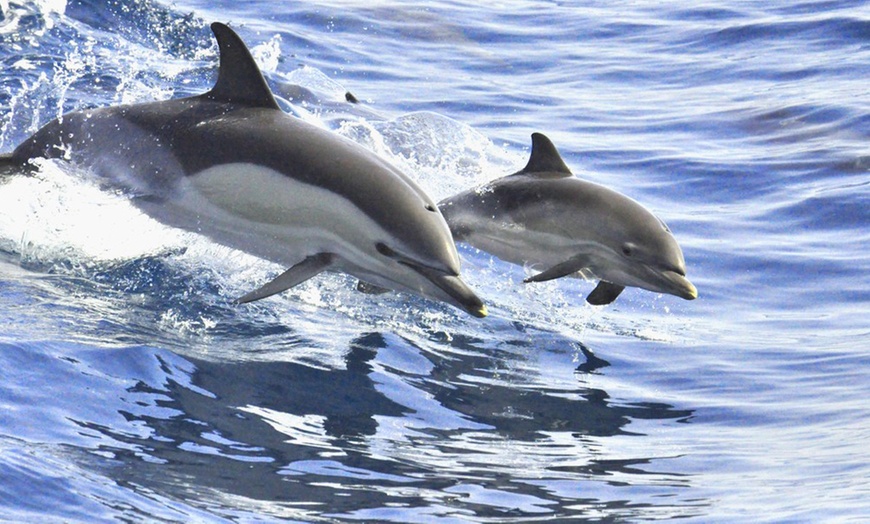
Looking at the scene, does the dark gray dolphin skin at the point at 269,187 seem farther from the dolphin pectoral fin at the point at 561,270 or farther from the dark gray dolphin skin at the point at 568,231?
the dark gray dolphin skin at the point at 568,231

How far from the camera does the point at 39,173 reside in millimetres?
7449

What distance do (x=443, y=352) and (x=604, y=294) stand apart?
1.33 metres

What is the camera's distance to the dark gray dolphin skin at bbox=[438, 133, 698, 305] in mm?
7672

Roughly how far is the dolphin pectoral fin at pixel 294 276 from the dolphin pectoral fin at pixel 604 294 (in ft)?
7.46

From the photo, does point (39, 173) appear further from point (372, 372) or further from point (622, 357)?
point (622, 357)

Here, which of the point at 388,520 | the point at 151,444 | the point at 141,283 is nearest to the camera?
the point at 388,520

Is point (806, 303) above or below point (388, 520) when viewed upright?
above

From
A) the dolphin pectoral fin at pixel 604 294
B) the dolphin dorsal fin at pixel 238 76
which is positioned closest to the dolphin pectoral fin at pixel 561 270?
the dolphin pectoral fin at pixel 604 294

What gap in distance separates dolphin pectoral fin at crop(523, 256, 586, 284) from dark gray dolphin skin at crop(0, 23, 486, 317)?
1008mm

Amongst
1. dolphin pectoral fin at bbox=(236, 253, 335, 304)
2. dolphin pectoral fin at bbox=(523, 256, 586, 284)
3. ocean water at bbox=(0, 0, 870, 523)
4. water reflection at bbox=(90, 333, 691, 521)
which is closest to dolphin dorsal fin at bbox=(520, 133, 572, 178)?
dolphin pectoral fin at bbox=(523, 256, 586, 284)

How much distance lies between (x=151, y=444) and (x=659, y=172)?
845cm

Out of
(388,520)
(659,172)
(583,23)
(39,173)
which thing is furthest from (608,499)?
(583,23)

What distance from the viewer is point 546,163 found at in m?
8.05

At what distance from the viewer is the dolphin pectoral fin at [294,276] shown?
6.24 m
